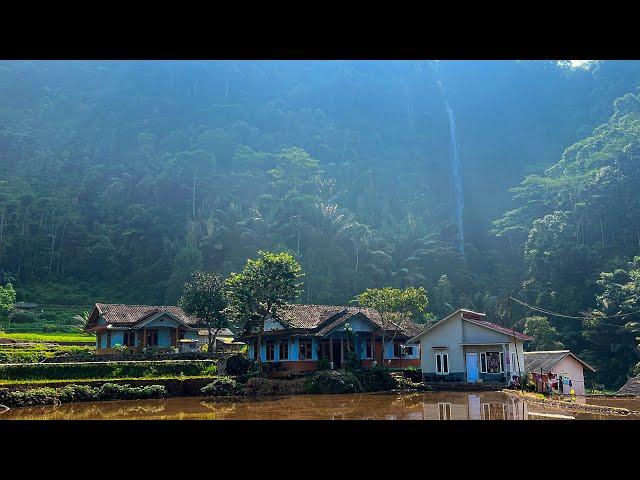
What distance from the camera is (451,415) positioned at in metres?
15.6

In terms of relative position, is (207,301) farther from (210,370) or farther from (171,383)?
(171,383)

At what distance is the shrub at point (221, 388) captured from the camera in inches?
971

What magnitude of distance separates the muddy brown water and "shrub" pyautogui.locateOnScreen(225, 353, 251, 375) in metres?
4.13

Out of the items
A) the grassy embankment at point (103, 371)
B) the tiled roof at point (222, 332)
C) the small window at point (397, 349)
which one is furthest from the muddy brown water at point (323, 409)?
the tiled roof at point (222, 332)

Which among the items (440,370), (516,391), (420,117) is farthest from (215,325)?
(420,117)

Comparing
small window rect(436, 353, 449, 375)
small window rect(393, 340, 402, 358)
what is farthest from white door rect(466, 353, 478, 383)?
small window rect(393, 340, 402, 358)

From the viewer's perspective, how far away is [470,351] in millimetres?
27156

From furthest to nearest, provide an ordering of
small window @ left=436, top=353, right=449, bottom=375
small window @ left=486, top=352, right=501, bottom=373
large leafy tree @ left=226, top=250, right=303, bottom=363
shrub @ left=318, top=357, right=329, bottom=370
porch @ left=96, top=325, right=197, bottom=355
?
porch @ left=96, top=325, right=197, bottom=355 < shrub @ left=318, top=357, right=329, bottom=370 < large leafy tree @ left=226, top=250, right=303, bottom=363 < small window @ left=436, top=353, right=449, bottom=375 < small window @ left=486, top=352, right=501, bottom=373

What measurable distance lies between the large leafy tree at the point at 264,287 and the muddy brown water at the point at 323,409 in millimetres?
6082

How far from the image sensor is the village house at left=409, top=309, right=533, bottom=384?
85.7 feet

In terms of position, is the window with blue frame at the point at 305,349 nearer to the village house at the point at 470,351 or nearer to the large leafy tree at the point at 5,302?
the village house at the point at 470,351

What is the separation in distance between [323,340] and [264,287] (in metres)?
4.66

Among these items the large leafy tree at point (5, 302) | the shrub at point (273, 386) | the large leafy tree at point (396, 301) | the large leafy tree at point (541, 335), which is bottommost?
the shrub at point (273, 386)

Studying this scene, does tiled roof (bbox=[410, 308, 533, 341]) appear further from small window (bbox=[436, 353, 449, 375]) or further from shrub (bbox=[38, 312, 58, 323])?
shrub (bbox=[38, 312, 58, 323])
